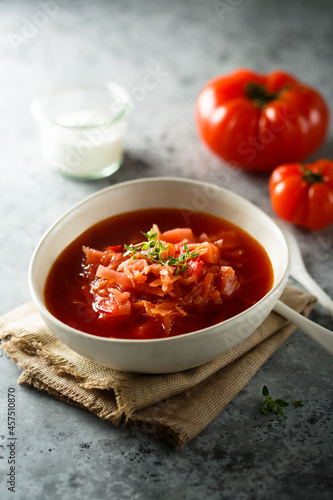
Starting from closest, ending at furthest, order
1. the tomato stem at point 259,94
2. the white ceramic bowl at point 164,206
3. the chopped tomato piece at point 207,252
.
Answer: the white ceramic bowl at point 164,206, the chopped tomato piece at point 207,252, the tomato stem at point 259,94

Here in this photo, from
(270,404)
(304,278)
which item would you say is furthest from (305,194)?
(270,404)

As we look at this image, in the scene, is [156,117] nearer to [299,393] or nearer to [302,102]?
[302,102]

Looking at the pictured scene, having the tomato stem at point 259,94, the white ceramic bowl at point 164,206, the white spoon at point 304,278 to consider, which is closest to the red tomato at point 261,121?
the tomato stem at point 259,94

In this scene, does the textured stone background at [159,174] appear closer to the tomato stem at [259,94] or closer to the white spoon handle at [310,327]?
the white spoon handle at [310,327]

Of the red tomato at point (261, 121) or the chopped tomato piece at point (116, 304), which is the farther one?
the red tomato at point (261, 121)

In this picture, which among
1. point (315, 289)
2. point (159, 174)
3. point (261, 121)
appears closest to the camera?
point (315, 289)

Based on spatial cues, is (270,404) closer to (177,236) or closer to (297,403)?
(297,403)

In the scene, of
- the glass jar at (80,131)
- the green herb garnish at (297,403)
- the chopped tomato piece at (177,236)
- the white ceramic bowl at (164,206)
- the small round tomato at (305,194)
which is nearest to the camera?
the white ceramic bowl at (164,206)
